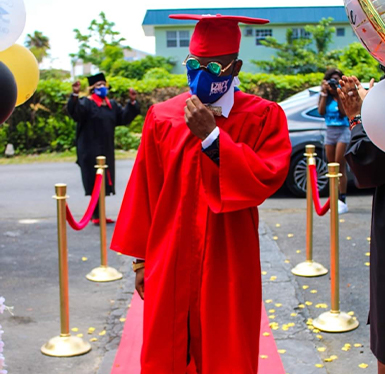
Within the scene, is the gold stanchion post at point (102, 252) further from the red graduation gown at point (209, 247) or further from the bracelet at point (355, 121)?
the bracelet at point (355, 121)

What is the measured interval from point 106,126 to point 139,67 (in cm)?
3102

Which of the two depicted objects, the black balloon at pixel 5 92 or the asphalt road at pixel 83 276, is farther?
the asphalt road at pixel 83 276

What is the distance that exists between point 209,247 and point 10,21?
1.46m

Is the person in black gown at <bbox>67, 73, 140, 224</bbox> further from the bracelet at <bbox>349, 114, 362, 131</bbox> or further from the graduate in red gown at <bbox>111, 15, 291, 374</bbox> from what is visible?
the bracelet at <bbox>349, 114, 362, 131</bbox>

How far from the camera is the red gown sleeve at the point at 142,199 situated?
3168 mm

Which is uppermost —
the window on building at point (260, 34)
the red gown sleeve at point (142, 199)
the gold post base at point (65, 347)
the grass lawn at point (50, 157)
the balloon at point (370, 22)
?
the window on building at point (260, 34)

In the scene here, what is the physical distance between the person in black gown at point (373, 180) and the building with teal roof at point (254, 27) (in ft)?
149

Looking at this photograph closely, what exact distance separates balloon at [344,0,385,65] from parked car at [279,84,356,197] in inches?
325

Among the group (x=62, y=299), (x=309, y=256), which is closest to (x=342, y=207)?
(x=309, y=256)

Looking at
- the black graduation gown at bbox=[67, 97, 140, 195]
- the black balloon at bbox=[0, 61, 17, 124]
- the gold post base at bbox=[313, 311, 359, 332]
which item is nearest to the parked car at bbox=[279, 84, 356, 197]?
the black graduation gown at bbox=[67, 97, 140, 195]

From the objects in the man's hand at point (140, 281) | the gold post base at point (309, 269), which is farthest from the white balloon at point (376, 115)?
the gold post base at point (309, 269)

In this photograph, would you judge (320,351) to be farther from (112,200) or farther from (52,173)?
(52,173)

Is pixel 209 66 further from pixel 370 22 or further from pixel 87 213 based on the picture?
pixel 87 213

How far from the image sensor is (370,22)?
2.38 metres
